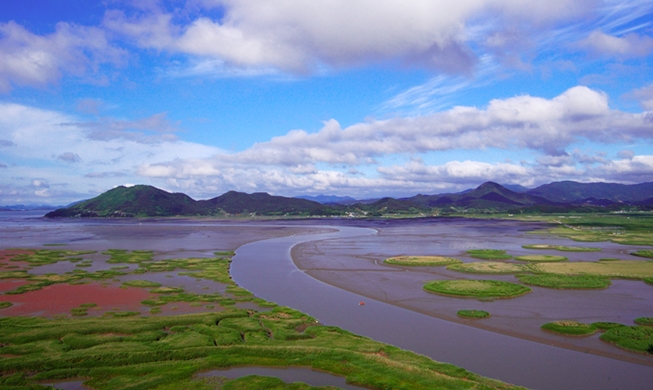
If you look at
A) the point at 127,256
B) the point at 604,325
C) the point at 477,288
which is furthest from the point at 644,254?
the point at 127,256

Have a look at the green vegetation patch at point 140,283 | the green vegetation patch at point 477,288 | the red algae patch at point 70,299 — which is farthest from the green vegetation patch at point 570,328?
the green vegetation patch at point 140,283

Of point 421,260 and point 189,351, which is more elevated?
point 421,260

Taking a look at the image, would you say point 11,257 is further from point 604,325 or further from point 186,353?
point 604,325

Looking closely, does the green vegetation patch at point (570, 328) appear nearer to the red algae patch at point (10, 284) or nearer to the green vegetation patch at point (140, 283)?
the green vegetation patch at point (140, 283)

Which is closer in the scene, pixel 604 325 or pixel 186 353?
pixel 186 353

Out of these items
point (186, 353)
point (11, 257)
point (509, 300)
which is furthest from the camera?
point (11, 257)

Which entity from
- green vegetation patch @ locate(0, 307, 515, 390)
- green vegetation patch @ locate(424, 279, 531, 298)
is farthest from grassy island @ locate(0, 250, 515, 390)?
green vegetation patch @ locate(424, 279, 531, 298)

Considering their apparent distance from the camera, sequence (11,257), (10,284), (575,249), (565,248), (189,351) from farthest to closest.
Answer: (565,248), (575,249), (11,257), (10,284), (189,351)
